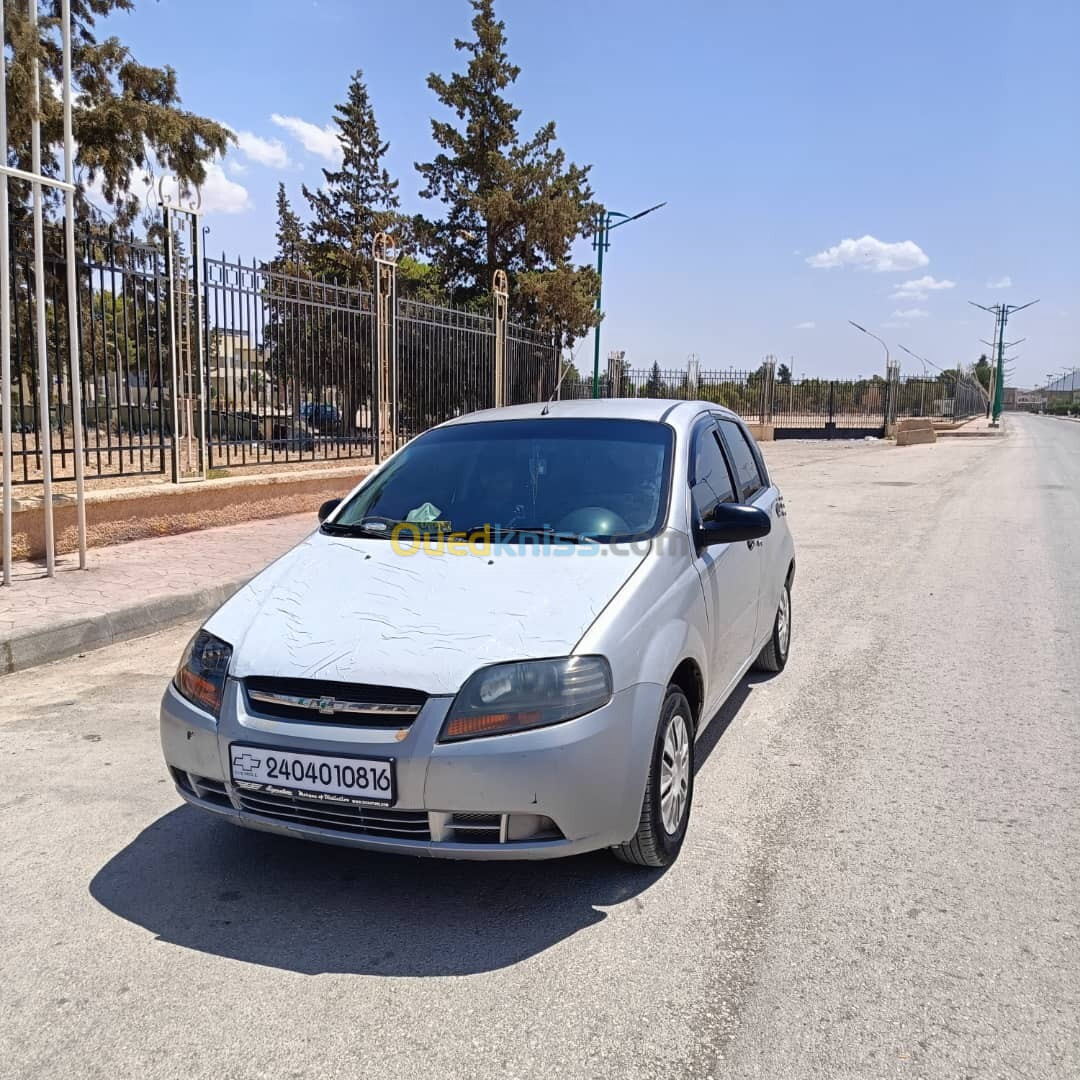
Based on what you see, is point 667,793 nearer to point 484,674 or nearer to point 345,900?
point 484,674

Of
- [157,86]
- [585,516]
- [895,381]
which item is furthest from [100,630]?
[895,381]

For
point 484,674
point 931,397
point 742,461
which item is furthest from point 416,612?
point 931,397

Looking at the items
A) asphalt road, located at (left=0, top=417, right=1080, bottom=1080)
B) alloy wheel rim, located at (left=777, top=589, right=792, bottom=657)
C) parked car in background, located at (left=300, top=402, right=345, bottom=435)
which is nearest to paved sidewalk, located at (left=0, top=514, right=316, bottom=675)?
asphalt road, located at (left=0, top=417, right=1080, bottom=1080)

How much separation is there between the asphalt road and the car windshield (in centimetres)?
124

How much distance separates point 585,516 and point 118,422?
6.92 metres

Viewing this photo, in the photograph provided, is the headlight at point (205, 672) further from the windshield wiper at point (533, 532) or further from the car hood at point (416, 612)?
the windshield wiper at point (533, 532)

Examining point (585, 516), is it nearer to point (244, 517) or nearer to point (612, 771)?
point (612, 771)

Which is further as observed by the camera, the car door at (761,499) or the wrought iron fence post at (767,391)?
the wrought iron fence post at (767,391)

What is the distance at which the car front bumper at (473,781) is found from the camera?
8.80ft

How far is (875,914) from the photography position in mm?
2949

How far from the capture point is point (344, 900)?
9.98ft

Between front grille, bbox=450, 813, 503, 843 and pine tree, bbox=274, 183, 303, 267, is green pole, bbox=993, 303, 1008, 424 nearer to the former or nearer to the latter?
pine tree, bbox=274, 183, 303, 267

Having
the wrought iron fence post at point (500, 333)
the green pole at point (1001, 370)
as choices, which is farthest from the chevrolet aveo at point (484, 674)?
the green pole at point (1001, 370)

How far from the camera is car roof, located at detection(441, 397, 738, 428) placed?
4.34 m
